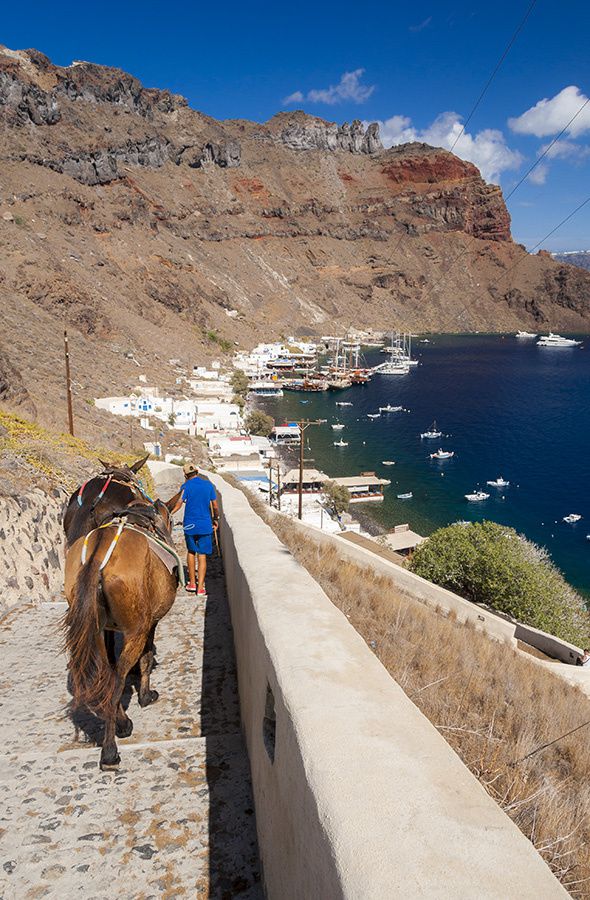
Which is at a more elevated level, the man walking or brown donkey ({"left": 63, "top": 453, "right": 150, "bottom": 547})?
brown donkey ({"left": 63, "top": 453, "right": 150, "bottom": 547})

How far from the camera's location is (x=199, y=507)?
6191 millimetres

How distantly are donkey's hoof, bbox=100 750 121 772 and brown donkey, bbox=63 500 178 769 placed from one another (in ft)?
0.09

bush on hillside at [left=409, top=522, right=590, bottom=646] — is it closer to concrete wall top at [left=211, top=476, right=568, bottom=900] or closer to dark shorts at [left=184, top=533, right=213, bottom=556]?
dark shorts at [left=184, top=533, right=213, bottom=556]

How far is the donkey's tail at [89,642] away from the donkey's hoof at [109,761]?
0.30 m

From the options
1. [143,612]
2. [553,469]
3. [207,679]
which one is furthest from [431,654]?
[553,469]

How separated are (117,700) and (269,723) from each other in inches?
57.0

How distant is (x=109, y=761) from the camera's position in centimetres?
329

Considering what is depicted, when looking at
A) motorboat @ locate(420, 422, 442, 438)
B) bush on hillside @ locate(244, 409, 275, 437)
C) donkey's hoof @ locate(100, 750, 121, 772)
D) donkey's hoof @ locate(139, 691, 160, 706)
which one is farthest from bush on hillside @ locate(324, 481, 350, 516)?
donkey's hoof @ locate(100, 750, 121, 772)

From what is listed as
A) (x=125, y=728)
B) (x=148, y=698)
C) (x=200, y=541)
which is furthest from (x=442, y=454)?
(x=125, y=728)

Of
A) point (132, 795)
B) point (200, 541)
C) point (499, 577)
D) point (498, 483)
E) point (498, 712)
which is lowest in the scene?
point (498, 483)

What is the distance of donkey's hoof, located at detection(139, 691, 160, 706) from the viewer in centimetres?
413

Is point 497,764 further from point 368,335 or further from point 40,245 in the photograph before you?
point 368,335

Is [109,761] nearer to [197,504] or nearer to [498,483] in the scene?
[197,504]

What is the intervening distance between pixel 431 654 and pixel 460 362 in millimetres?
129621
